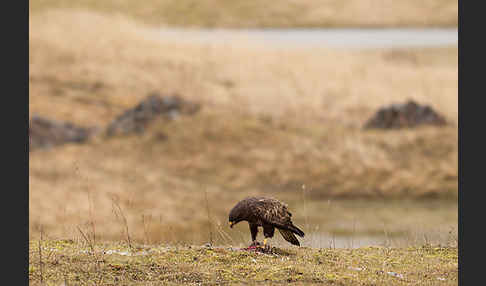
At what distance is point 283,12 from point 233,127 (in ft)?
94.1

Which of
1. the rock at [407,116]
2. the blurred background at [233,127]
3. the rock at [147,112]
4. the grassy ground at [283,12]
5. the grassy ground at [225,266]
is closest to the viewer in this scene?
the grassy ground at [225,266]

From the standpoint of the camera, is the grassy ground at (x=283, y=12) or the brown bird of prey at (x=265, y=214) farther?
the grassy ground at (x=283, y=12)

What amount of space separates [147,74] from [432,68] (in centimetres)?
1609

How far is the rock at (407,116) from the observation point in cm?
3569

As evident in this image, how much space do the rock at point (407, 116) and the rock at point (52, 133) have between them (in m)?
13.7

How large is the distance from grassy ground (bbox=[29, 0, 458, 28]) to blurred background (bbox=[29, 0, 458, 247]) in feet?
14.1

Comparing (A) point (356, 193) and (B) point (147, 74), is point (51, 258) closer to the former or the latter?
(A) point (356, 193)

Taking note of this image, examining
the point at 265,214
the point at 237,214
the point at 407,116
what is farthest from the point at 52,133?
the point at 265,214

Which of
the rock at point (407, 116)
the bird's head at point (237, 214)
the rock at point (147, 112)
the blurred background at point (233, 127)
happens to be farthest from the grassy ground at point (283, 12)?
the bird's head at point (237, 214)

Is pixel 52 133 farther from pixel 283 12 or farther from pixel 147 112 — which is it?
pixel 283 12

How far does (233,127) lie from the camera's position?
36.6m

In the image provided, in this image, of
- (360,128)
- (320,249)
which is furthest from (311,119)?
(320,249)

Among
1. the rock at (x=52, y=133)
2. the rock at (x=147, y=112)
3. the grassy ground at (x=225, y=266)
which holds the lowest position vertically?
the grassy ground at (x=225, y=266)

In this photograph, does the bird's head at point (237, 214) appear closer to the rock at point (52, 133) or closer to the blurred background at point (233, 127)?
the blurred background at point (233, 127)
